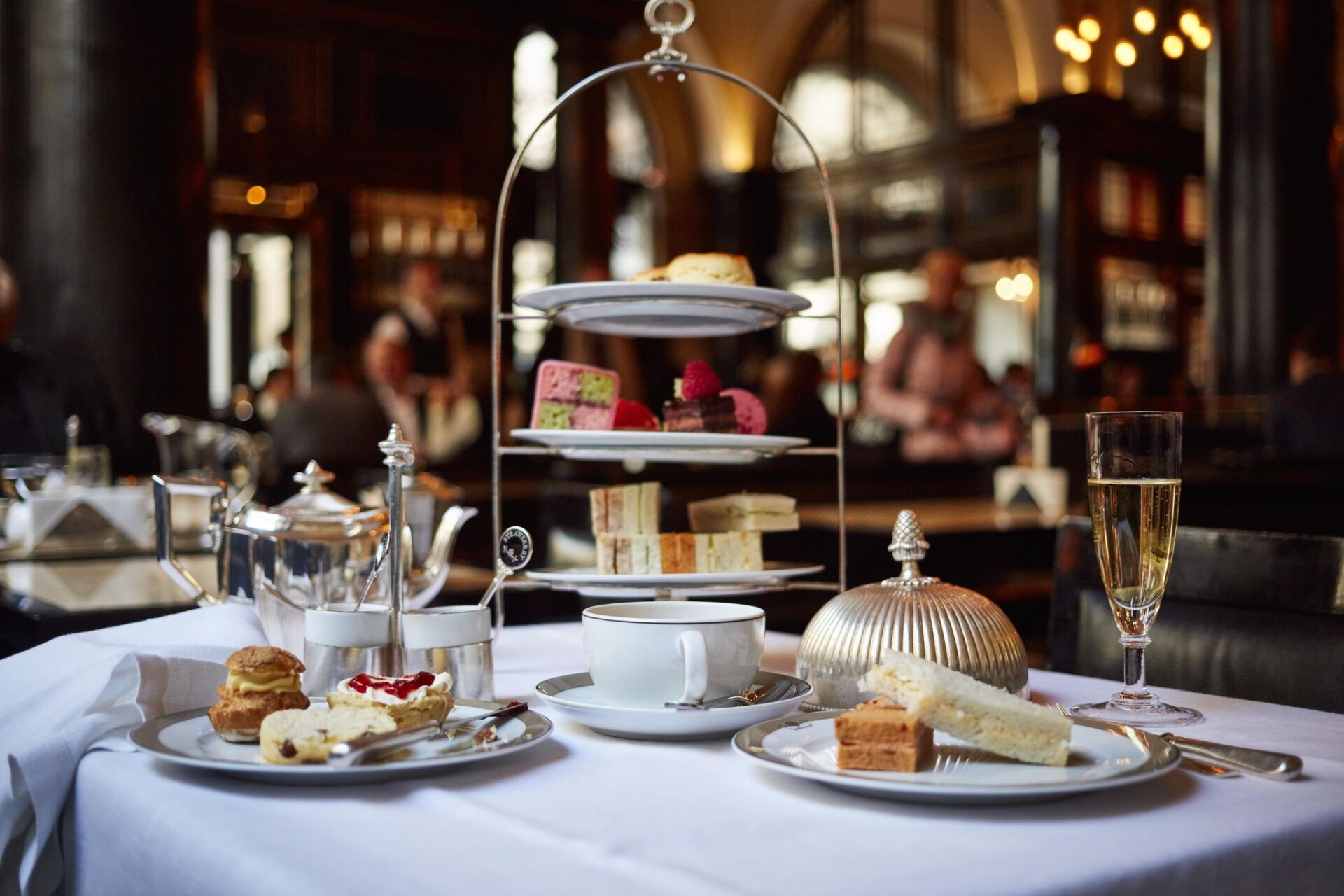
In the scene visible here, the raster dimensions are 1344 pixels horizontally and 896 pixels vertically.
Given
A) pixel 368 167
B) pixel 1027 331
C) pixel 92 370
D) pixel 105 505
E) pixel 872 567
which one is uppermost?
pixel 368 167

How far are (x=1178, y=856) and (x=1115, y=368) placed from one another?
9213 mm

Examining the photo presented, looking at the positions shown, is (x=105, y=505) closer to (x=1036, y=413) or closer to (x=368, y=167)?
(x=1036, y=413)

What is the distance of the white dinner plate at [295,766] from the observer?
70 centimetres

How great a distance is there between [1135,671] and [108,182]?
2.85 m

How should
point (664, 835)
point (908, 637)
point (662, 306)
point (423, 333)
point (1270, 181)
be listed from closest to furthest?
point (664, 835)
point (908, 637)
point (662, 306)
point (1270, 181)
point (423, 333)

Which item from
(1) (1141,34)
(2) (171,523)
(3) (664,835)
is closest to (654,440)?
(2) (171,523)

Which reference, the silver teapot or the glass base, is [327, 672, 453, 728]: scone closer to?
the silver teapot

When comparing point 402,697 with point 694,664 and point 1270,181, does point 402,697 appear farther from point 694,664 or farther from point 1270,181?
point 1270,181

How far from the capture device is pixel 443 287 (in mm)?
8867

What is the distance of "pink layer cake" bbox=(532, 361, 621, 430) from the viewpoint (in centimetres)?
135

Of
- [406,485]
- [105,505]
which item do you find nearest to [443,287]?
[105,505]

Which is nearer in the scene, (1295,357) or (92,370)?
(92,370)

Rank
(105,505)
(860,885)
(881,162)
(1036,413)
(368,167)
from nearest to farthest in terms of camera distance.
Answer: (860,885) < (105,505) < (1036,413) < (368,167) < (881,162)

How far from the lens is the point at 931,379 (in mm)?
5516
